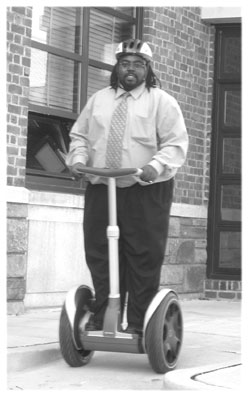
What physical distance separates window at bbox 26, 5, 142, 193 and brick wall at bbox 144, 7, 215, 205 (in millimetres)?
678

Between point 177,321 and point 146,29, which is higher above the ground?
point 146,29

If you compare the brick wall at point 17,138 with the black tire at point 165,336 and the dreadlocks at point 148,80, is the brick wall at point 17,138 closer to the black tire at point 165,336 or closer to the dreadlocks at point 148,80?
the dreadlocks at point 148,80

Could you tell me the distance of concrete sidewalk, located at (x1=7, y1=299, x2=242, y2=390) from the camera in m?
4.44

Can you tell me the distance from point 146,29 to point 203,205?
2150 mm

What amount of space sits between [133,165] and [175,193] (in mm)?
4573

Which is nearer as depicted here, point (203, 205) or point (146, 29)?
point (146, 29)

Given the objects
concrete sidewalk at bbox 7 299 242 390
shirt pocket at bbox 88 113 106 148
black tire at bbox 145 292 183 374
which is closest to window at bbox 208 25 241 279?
concrete sidewalk at bbox 7 299 242 390

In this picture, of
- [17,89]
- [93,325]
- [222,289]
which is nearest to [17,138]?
[17,89]

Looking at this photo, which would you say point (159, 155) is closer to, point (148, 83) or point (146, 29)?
point (148, 83)

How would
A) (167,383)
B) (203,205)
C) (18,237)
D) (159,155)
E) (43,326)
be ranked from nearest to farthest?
(167,383)
(159,155)
(43,326)
(18,237)
(203,205)

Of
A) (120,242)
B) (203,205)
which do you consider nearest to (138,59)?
(120,242)

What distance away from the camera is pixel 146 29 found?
9.33m

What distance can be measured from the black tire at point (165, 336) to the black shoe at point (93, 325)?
0.37 metres

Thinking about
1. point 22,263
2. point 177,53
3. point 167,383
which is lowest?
point 167,383
